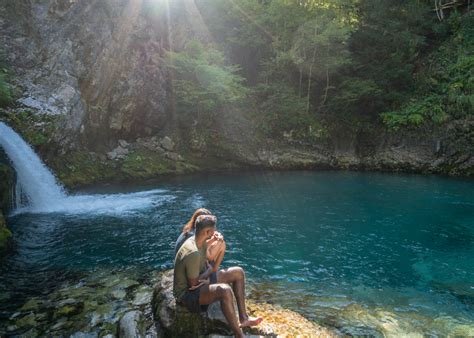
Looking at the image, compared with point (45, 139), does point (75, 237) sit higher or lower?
lower

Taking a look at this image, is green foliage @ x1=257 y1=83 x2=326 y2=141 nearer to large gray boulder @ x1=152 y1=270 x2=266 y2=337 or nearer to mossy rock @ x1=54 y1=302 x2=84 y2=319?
mossy rock @ x1=54 y1=302 x2=84 y2=319

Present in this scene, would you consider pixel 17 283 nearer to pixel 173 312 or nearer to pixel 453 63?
pixel 173 312

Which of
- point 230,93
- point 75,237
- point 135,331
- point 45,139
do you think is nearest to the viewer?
point 135,331

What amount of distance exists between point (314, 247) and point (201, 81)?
588 inches

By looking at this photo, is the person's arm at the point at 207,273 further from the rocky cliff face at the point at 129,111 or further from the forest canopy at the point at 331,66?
the forest canopy at the point at 331,66

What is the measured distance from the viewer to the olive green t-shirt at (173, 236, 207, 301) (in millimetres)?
4977

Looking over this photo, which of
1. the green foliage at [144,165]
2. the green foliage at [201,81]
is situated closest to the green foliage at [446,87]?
the green foliage at [201,81]

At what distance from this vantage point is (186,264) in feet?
16.5

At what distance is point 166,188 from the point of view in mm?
17562

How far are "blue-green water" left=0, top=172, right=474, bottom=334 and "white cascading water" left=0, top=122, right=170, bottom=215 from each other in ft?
1.63

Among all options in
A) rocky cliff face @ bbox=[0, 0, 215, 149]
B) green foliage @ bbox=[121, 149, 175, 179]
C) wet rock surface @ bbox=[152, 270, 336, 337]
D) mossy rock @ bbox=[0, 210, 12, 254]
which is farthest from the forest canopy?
wet rock surface @ bbox=[152, 270, 336, 337]

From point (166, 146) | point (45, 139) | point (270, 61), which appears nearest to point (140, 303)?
point (45, 139)

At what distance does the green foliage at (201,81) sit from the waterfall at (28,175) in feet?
32.6

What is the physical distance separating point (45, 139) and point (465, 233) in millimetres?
17476
